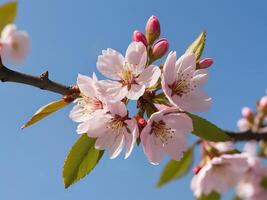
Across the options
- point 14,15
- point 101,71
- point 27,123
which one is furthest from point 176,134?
point 14,15

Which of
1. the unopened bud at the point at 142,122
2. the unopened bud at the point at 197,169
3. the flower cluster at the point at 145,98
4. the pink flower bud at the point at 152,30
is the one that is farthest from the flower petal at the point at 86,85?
the unopened bud at the point at 197,169

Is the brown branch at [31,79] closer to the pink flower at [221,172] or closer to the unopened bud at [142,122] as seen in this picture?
the unopened bud at [142,122]

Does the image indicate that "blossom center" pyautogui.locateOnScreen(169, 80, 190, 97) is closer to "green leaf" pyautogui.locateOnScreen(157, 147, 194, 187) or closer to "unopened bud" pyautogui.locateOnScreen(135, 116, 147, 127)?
"unopened bud" pyautogui.locateOnScreen(135, 116, 147, 127)

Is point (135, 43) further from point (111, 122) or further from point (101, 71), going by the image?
point (111, 122)

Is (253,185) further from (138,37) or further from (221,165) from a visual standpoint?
(138,37)

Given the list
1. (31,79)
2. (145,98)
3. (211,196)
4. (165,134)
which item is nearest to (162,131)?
(165,134)

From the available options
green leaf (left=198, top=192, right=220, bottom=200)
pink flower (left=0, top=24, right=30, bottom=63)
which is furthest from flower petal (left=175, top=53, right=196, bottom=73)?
green leaf (left=198, top=192, right=220, bottom=200)
